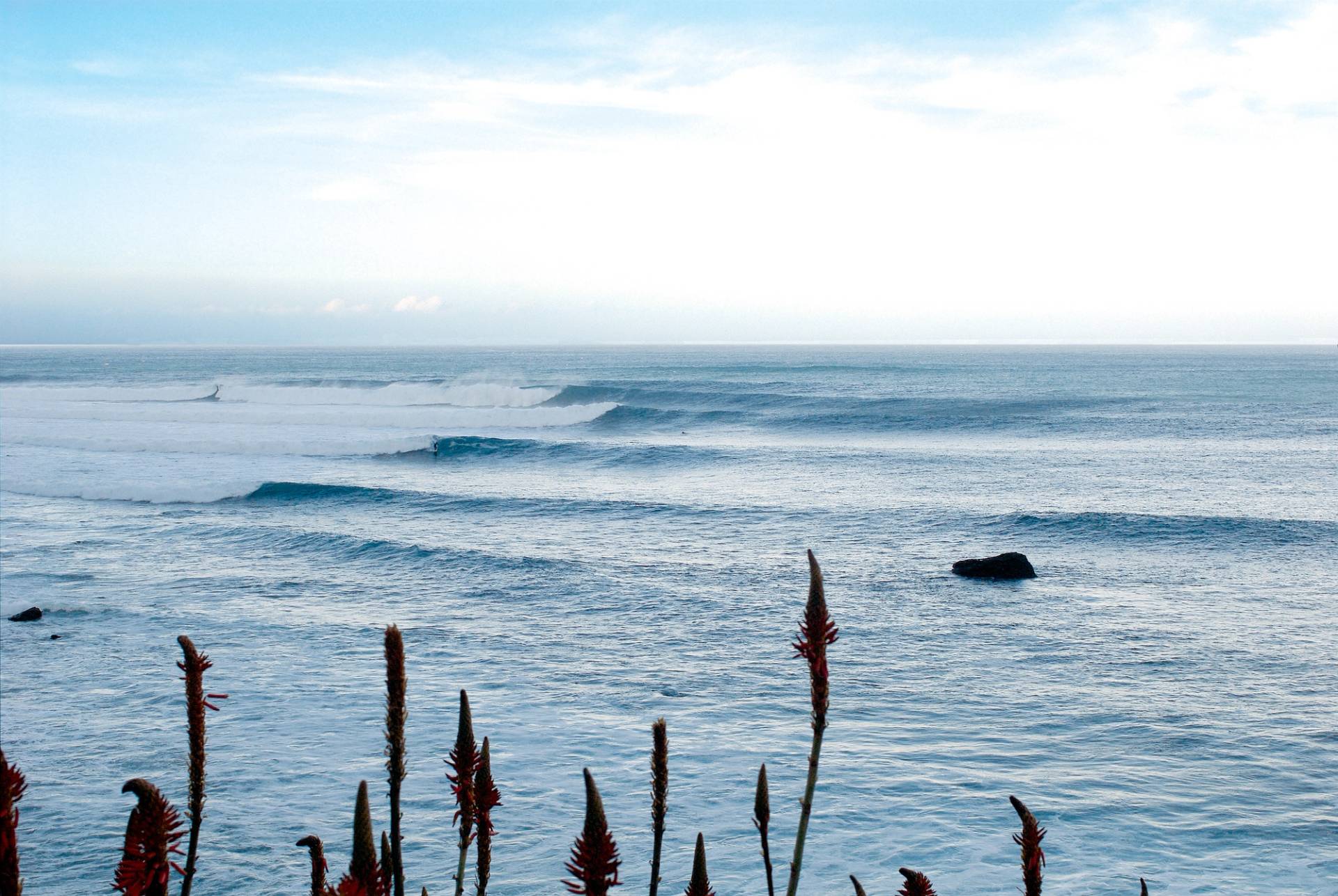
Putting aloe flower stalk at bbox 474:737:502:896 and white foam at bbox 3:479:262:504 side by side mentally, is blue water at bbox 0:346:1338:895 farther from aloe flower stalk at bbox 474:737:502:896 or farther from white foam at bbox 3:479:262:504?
aloe flower stalk at bbox 474:737:502:896

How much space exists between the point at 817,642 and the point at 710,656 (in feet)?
36.6

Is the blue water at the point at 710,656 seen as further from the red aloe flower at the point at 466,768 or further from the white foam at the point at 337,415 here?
the white foam at the point at 337,415

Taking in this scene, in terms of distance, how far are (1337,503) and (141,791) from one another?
88.2 feet

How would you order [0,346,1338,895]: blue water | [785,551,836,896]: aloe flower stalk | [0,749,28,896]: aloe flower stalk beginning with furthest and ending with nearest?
[0,346,1338,895]: blue water
[785,551,836,896]: aloe flower stalk
[0,749,28,896]: aloe flower stalk

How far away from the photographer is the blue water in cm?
779

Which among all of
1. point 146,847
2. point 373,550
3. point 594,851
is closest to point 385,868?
point 146,847

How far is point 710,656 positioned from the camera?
12.4m

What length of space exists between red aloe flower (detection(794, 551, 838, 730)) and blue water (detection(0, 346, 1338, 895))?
247 inches

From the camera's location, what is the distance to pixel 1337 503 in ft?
76.4

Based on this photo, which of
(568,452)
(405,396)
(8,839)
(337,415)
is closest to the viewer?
(8,839)

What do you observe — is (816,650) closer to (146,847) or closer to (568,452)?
(146,847)

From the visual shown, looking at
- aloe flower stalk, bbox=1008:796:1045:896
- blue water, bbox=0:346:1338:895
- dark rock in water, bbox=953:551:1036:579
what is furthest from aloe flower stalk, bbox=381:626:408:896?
dark rock in water, bbox=953:551:1036:579

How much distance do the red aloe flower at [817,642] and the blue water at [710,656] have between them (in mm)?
6283

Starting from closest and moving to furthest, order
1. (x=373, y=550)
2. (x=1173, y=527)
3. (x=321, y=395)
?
1. (x=373, y=550)
2. (x=1173, y=527)
3. (x=321, y=395)
